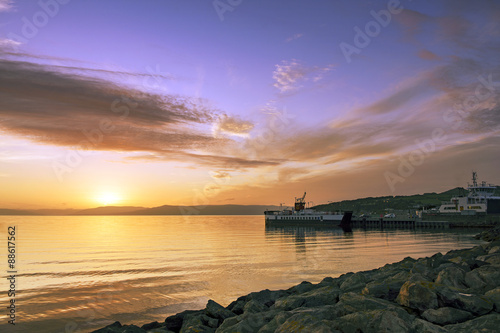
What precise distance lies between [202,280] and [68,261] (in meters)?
20.7

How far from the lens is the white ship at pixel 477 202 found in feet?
326

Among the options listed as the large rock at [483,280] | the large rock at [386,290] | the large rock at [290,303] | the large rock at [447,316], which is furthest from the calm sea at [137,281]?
the large rock at [447,316]

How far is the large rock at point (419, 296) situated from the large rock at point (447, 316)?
461 millimetres

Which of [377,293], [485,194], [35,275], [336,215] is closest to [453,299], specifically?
[377,293]

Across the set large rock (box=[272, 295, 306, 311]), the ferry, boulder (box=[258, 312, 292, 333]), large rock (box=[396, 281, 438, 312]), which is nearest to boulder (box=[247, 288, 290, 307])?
large rock (box=[272, 295, 306, 311])

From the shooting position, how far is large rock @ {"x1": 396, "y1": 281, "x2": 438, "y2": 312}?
30.9ft

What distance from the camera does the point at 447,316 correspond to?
8.72 metres

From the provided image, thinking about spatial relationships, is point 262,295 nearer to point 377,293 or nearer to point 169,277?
point 377,293

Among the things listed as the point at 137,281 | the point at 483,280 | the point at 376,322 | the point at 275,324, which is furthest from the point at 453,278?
the point at 137,281

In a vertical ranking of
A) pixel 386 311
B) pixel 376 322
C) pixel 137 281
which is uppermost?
pixel 386 311

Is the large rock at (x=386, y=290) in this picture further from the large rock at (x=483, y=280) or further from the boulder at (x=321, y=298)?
the large rock at (x=483, y=280)

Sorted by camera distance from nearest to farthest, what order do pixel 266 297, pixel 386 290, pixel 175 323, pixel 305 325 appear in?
pixel 305 325 → pixel 386 290 → pixel 175 323 → pixel 266 297

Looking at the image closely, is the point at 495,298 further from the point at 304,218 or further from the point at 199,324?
the point at 304,218

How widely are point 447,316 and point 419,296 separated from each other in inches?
36.8
